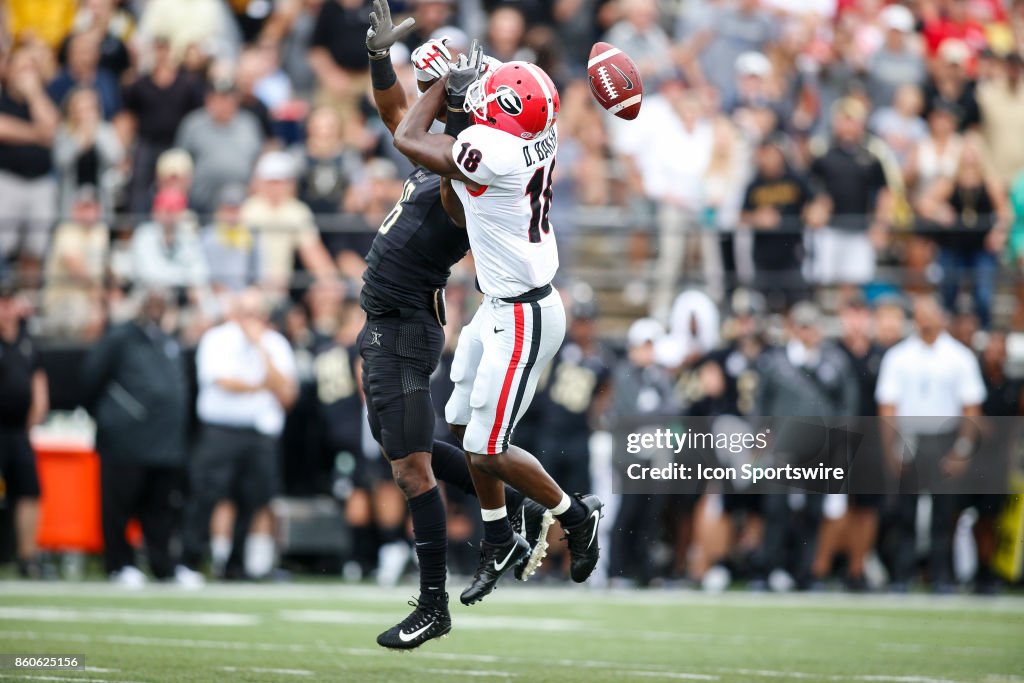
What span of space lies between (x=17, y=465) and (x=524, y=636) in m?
4.79

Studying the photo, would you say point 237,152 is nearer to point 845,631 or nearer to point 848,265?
point 848,265

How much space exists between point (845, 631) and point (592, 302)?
4.72 metres

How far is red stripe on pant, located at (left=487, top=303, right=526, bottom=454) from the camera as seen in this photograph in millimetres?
7539

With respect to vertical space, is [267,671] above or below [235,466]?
below

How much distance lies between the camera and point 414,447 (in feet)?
25.7

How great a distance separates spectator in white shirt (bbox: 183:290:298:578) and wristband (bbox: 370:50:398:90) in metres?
5.44

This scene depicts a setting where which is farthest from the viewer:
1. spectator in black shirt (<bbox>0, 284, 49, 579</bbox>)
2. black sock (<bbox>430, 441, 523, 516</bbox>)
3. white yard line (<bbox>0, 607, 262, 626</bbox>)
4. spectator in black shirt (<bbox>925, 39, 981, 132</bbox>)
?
spectator in black shirt (<bbox>925, 39, 981, 132</bbox>)

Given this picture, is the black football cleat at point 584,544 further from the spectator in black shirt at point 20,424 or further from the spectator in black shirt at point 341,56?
the spectator in black shirt at point 341,56

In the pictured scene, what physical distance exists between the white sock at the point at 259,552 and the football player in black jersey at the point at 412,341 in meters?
5.38

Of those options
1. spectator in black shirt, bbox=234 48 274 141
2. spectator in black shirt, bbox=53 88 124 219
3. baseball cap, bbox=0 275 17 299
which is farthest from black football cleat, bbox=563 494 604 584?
spectator in black shirt, bbox=53 88 124 219

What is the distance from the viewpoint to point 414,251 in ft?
25.8

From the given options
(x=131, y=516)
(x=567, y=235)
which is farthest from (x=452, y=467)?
(x=567, y=235)

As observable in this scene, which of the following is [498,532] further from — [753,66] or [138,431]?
[753,66]

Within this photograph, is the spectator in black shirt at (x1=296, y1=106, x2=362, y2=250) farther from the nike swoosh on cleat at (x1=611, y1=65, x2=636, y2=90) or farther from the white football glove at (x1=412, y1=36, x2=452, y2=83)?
the nike swoosh on cleat at (x1=611, y1=65, x2=636, y2=90)
